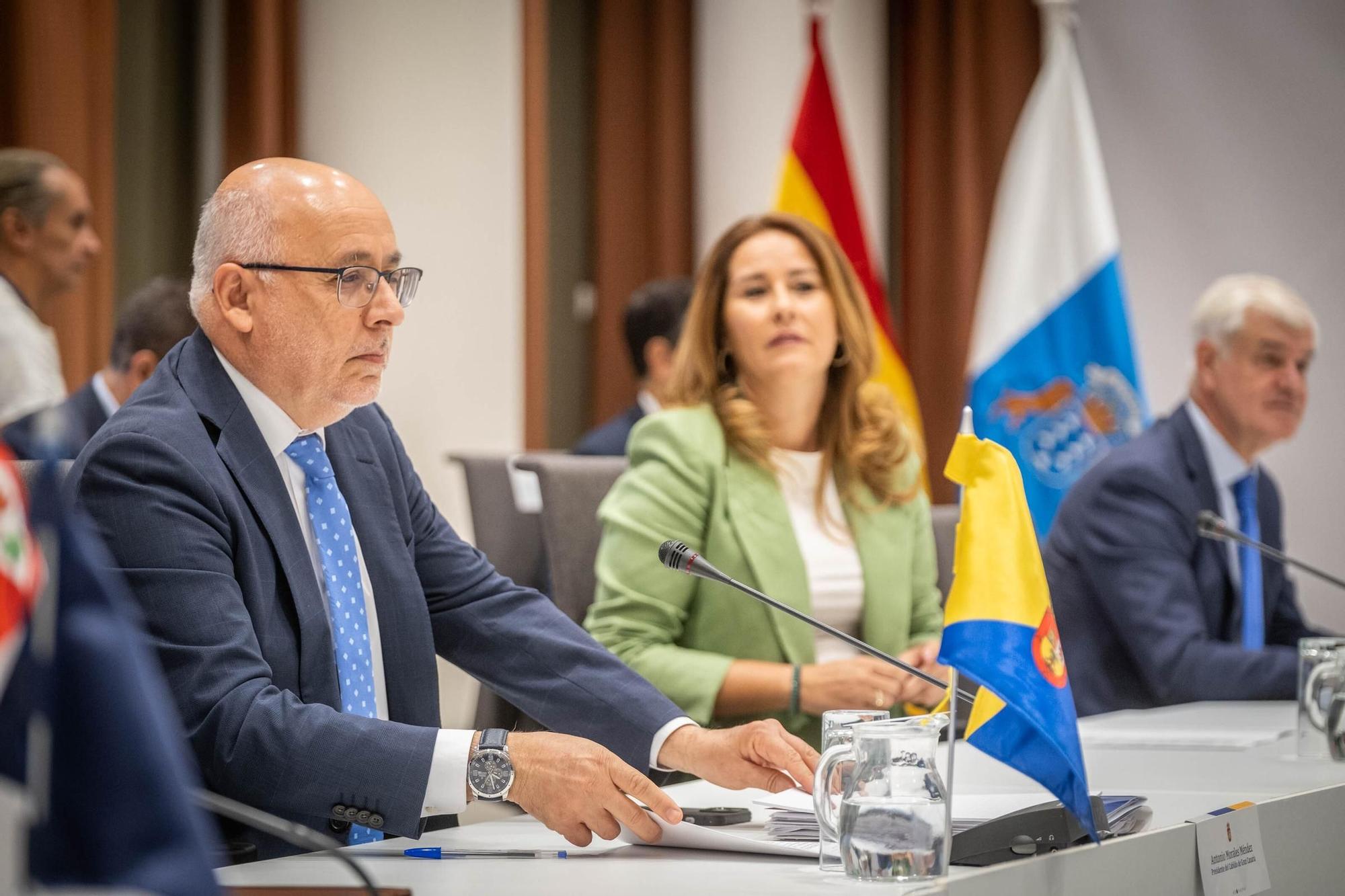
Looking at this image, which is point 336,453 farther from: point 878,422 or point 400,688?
point 878,422

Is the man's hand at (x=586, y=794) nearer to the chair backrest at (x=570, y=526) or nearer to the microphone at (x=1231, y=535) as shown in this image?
the chair backrest at (x=570, y=526)

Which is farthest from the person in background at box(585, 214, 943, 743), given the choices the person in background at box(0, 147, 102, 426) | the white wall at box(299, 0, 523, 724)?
the white wall at box(299, 0, 523, 724)

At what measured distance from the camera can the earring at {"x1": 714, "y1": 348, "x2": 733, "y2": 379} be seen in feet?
8.79

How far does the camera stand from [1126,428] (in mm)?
4160

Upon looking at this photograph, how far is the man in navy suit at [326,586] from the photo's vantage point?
136 cm

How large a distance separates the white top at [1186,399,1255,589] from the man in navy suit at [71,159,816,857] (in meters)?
1.63

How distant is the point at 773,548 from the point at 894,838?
131cm

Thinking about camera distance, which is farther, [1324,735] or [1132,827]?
[1324,735]

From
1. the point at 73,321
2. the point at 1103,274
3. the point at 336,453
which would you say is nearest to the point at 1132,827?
the point at 336,453

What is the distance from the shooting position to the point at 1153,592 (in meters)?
2.69

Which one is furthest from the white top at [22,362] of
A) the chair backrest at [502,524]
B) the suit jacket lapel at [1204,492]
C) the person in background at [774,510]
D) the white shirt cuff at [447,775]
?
the suit jacket lapel at [1204,492]

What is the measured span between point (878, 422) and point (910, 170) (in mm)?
2398

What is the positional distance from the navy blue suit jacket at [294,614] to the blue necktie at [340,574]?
0.04 metres

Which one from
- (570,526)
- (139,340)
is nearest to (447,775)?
(570,526)
